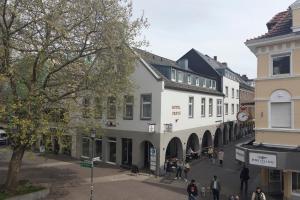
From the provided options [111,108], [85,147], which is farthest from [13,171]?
[85,147]

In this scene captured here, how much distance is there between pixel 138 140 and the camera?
1137 inches

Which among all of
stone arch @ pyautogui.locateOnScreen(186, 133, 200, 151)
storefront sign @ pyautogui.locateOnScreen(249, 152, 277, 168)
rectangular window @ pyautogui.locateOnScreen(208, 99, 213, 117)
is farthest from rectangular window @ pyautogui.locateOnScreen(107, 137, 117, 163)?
storefront sign @ pyautogui.locateOnScreen(249, 152, 277, 168)

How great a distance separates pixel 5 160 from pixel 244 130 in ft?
131

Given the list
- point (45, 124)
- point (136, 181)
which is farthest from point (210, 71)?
point (45, 124)

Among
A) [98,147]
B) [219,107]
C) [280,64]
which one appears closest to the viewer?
[280,64]

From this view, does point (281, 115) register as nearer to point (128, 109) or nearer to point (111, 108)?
point (111, 108)

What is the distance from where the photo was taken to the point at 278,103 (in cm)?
2019

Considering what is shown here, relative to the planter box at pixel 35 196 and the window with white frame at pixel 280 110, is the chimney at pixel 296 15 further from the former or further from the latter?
the planter box at pixel 35 196

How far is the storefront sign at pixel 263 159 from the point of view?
1806 cm

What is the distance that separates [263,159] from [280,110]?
3327 millimetres

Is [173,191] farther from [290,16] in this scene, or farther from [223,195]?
[290,16]

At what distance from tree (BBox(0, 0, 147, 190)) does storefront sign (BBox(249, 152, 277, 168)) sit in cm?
891

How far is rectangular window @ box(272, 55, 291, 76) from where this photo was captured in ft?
65.1

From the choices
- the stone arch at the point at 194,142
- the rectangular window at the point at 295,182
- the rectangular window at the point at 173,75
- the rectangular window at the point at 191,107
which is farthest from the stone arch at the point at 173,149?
the rectangular window at the point at 295,182
